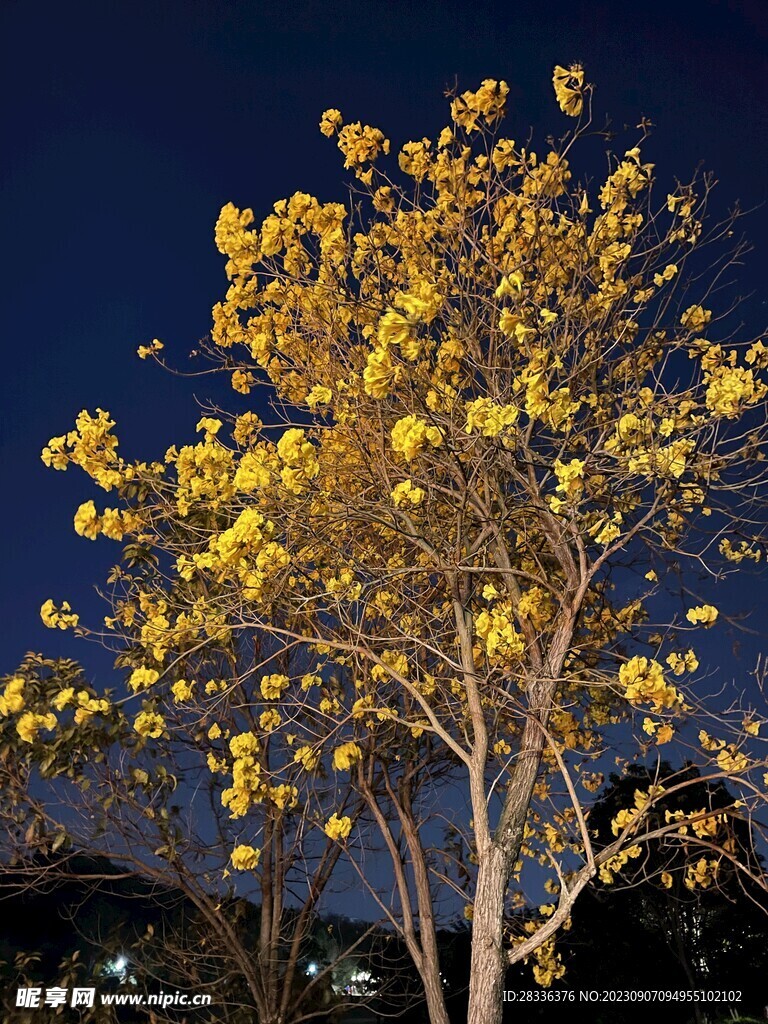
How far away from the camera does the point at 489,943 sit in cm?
322

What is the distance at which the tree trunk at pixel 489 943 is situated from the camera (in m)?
3.18

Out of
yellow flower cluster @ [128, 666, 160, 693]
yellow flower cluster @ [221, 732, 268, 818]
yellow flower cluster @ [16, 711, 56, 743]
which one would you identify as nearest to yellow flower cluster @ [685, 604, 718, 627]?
yellow flower cluster @ [221, 732, 268, 818]

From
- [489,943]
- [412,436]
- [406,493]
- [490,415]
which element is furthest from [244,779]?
[490,415]

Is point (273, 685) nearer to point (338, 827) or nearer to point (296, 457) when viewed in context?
point (338, 827)

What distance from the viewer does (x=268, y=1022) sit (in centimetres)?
473

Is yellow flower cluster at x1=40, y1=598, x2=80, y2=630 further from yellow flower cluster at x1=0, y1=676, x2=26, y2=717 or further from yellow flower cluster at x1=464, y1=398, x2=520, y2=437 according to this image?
yellow flower cluster at x1=464, y1=398, x2=520, y2=437

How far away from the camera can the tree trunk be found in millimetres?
3184

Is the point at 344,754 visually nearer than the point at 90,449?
No

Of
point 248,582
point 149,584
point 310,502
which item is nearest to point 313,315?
point 310,502

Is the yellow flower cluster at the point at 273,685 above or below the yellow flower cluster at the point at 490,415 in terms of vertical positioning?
below

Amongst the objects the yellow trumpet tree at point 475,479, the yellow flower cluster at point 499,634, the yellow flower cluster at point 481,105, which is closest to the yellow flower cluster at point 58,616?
the yellow trumpet tree at point 475,479

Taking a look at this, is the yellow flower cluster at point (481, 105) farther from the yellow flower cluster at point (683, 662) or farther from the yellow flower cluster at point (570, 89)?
the yellow flower cluster at point (683, 662)

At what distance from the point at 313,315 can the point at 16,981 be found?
14.6ft

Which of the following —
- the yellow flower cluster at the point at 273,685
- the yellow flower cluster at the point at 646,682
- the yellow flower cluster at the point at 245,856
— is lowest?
the yellow flower cluster at the point at 245,856
